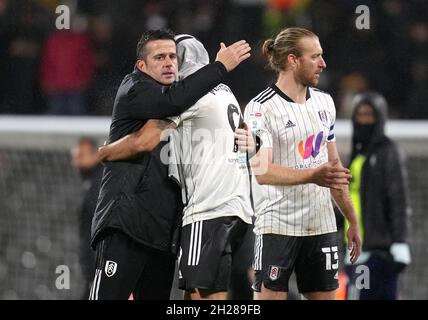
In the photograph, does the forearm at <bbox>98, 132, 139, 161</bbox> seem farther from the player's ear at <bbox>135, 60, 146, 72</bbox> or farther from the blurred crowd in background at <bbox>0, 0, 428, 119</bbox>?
the blurred crowd in background at <bbox>0, 0, 428, 119</bbox>

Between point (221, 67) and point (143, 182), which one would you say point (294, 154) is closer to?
point (221, 67)

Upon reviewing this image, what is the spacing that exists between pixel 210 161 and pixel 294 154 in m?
0.42

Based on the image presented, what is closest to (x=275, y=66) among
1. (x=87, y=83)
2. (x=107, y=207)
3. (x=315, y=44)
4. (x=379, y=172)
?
(x=315, y=44)

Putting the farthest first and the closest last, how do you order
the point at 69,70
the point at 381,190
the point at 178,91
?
1. the point at 69,70
2. the point at 381,190
3. the point at 178,91

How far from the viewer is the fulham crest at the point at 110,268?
190 inches

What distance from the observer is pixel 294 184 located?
16.2 feet

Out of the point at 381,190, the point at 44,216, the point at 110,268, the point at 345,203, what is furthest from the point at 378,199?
the point at 44,216

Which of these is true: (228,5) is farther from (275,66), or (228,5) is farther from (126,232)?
(126,232)

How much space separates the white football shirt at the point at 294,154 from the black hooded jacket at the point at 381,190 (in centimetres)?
133

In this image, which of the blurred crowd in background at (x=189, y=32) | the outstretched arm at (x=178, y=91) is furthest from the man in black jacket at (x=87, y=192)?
the outstretched arm at (x=178, y=91)

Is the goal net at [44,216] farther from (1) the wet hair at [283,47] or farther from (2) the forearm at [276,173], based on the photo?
(2) the forearm at [276,173]

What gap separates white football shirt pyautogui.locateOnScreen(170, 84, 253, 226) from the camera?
16.0ft

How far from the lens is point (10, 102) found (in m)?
7.30

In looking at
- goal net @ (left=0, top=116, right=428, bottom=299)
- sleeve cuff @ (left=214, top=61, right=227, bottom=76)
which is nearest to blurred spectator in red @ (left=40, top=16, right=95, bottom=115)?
goal net @ (left=0, top=116, right=428, bottom=299)
